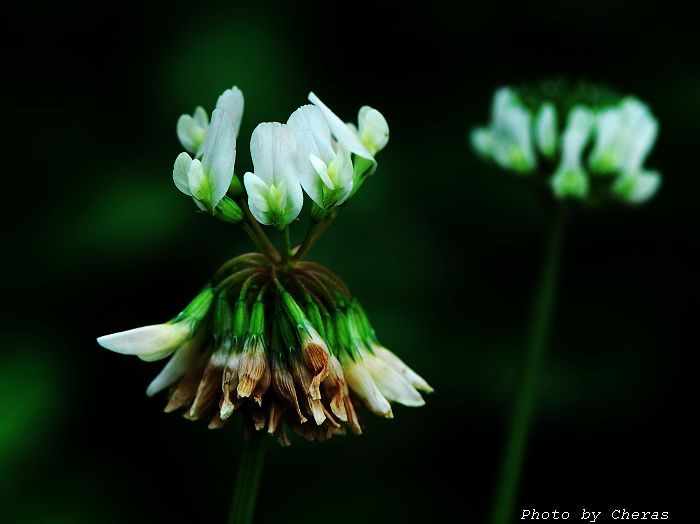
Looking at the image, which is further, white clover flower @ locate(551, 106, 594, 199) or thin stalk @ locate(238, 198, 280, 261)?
white clover flower @ locate(551, 106, 594, 199)

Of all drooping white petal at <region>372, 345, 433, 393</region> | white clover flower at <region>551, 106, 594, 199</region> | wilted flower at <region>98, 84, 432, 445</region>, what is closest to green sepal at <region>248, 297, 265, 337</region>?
wilted flower at <region>98, 84, 432, 445</region>

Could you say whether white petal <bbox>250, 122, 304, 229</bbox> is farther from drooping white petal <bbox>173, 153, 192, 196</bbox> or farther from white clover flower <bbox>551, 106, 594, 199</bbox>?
white clover flower <bbox>551, 106, 594, 199</bbox>

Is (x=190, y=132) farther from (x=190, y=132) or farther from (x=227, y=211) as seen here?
Result: (x=227, y=211)

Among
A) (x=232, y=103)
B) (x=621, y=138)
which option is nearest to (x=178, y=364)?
(x=232, y=103)

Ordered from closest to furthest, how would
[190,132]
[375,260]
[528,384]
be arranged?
1. [190,132]
2. [528,384]
3. [375,260]

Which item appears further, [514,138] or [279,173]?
[514,138]

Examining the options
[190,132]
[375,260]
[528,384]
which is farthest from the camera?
[375,260]

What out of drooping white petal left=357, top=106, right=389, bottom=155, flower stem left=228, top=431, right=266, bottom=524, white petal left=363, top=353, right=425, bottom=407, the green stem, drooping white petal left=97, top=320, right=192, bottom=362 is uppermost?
drooping white petal left=357, top=106, right=389, bottom=155
